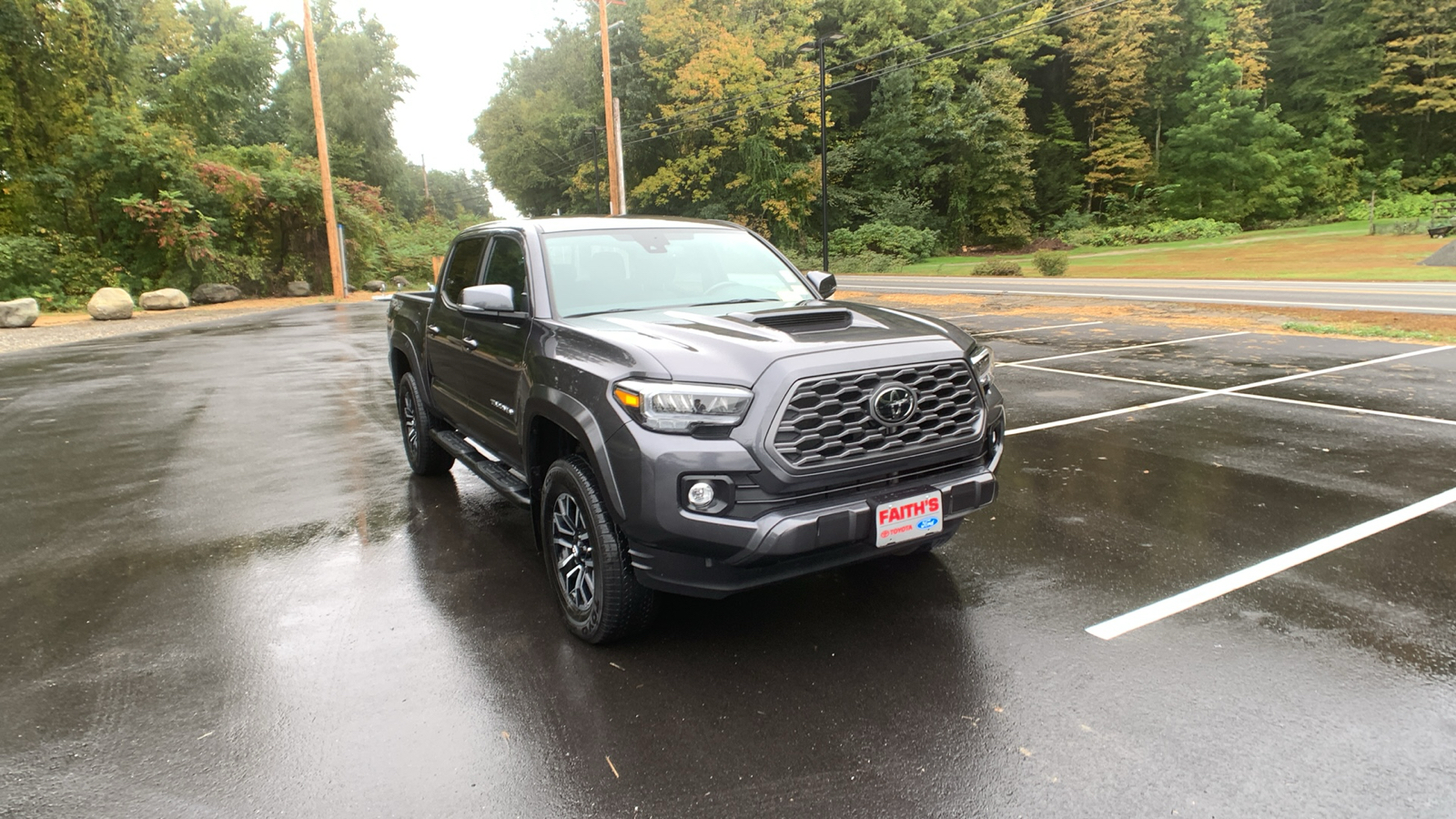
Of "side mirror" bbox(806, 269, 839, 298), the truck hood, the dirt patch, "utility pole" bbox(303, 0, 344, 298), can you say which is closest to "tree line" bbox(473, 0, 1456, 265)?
"utility pole" bbox(303, 0, 344, 298)

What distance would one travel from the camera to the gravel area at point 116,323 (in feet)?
60.6

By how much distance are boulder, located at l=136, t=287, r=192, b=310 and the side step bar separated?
26002 millimetres

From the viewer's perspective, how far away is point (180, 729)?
3152 millimetres

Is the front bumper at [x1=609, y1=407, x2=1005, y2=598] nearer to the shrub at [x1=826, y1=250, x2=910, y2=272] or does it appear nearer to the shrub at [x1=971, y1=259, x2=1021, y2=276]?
the shrub at [x1=971, y1=259, x2=1021, y2=276]

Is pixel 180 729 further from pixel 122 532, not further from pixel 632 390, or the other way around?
pixel 122 532

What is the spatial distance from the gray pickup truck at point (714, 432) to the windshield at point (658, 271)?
0.02 m

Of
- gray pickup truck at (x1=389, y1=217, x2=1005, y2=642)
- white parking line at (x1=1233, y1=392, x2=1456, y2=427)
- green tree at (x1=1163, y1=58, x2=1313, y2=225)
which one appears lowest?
white parking line at (x1=1233, y1=392, x2=1456, y2=427)

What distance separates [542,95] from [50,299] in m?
43.1

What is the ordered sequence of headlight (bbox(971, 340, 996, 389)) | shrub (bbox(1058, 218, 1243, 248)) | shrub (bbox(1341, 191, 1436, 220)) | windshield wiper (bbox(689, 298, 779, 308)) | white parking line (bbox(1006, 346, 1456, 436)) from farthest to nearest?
shrub (bbox(1058, 218, 1243, 248)), shrub (bbox(1341, 191, 1436, 220)), white parking line (bbox(1006, 346, 1456, 436)), windshield wiper (bbox(689, 298, 779, 308)), headlight (bbox(971, 340, 996, 389))

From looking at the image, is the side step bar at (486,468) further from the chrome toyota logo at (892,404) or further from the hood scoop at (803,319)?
the chrome toyota logo at (892,404)

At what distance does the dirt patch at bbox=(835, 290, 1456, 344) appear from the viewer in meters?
13.2

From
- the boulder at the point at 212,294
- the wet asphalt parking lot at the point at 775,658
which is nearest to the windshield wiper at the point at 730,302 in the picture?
the wet asphalt parking lot at the point at 775,658

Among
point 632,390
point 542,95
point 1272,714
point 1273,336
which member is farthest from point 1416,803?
point 542,95

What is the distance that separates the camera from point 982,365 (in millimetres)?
3994
